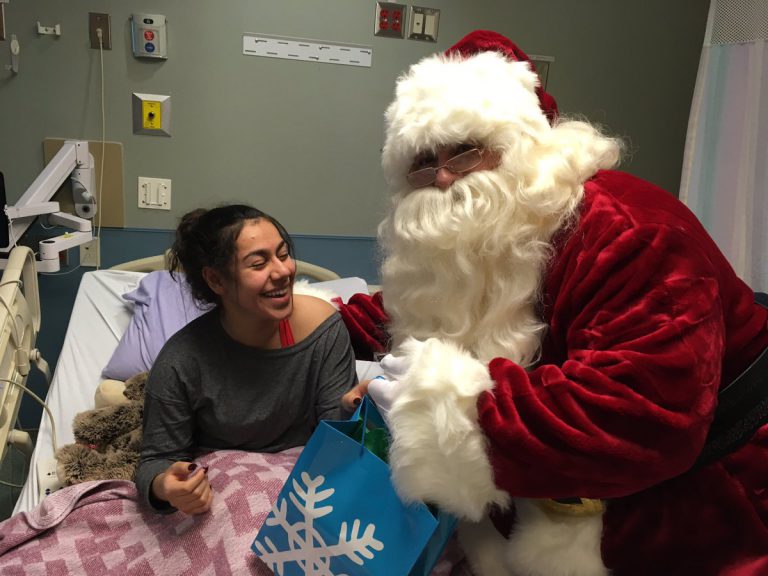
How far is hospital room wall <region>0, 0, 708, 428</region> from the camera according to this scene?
2.28 metres

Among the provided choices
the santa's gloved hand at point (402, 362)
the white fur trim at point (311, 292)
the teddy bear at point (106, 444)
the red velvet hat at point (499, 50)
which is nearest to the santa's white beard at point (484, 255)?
the santa's gloved hand at point (402, 362)

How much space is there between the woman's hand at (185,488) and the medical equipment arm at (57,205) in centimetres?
91

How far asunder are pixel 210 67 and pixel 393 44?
2.39 feet

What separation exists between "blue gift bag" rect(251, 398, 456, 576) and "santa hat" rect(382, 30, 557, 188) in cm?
51

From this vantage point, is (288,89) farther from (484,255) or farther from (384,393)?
(384,393)

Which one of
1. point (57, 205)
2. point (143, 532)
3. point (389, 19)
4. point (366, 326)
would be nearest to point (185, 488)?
point (143, 532)

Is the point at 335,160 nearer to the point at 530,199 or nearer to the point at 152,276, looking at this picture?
the point at 152,276

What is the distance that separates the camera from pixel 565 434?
0.87 m

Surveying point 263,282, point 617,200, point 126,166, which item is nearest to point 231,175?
point 126,166

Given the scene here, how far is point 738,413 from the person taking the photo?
3.28 feet

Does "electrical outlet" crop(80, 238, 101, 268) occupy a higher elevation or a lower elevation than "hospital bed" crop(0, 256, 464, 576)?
higher

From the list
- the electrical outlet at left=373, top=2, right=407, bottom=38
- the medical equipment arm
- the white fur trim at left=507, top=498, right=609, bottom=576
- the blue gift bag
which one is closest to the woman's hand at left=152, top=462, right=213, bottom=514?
the blue gift bag

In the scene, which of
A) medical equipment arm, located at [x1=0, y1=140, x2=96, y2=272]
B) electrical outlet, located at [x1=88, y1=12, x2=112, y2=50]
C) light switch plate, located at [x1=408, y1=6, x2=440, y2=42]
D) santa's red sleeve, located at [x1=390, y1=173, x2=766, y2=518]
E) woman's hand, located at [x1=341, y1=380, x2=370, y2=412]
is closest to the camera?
santa's red sleeve, located at [x1=390, y1=173, x2=766, y2=518]

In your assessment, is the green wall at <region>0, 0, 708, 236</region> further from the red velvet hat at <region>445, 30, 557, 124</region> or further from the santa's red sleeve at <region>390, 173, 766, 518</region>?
the santa's red sleeve at <region>390, 173, 766, 518</region>
